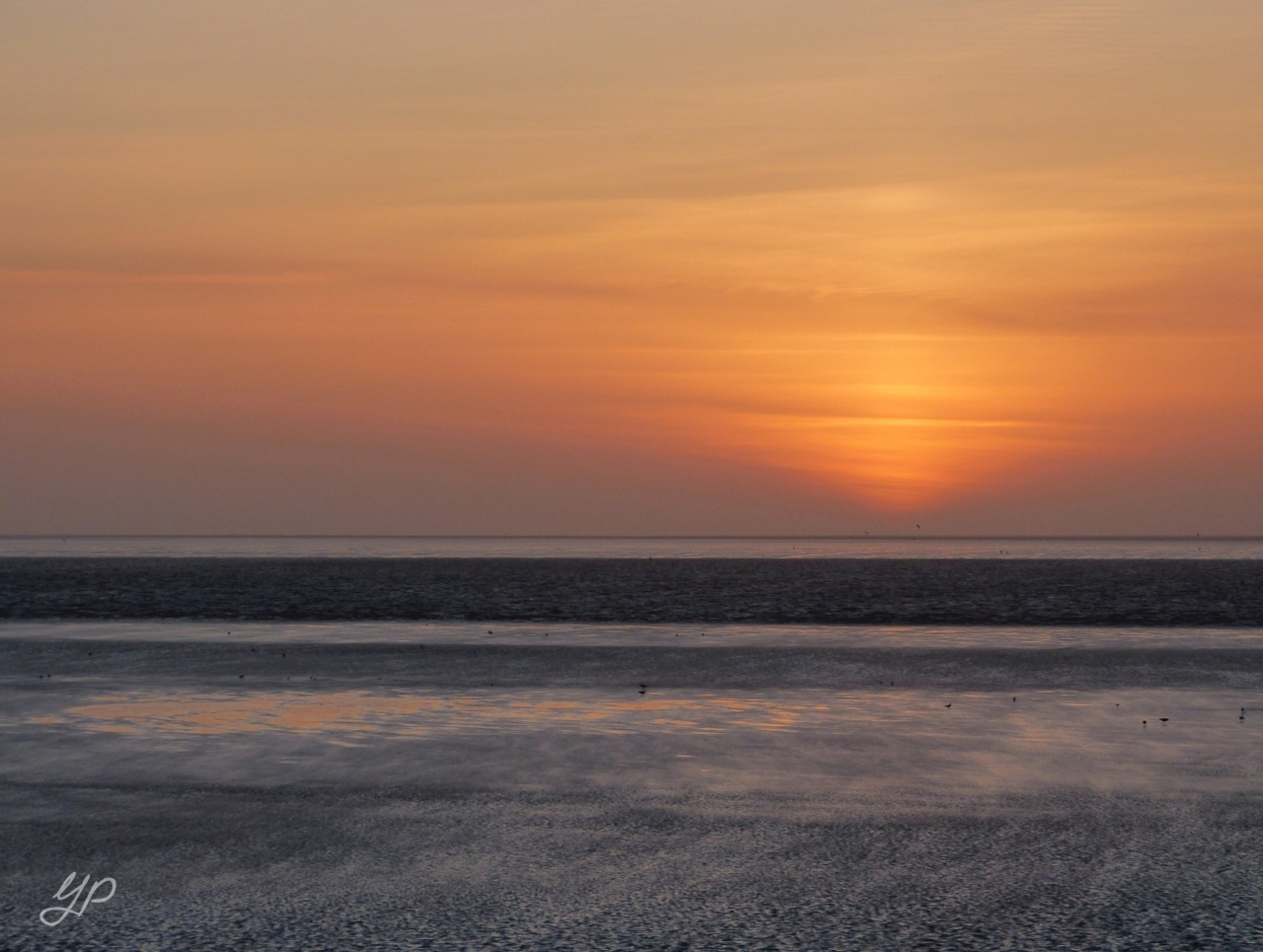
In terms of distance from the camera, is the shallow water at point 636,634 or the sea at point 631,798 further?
the shallow water at point 636,634

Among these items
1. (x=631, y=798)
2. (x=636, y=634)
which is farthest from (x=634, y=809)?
(x=636, y=634)

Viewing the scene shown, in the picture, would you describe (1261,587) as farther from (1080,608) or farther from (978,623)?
(978,623)

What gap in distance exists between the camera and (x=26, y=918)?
1095 centimetres

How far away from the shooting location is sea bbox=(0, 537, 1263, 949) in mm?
10844

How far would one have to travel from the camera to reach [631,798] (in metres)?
15.7

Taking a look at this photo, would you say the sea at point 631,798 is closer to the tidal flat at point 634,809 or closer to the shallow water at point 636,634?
the tidal flat at point 634,809

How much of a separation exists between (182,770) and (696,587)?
7268 centimetres

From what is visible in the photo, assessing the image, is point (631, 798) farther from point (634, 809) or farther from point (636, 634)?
point (636, 634)

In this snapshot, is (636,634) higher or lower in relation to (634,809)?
lower

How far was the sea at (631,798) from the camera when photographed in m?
10.8

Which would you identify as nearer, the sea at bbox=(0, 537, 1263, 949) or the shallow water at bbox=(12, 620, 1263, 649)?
the sea at bbox=(0, 537, 1263, 949)

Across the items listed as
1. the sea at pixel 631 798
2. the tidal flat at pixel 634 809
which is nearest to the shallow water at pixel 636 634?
the sea at pixel 631 798

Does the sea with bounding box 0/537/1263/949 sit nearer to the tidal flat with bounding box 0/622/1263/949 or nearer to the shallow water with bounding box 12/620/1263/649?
the tidal flat with bounding box 0/622/1263/949

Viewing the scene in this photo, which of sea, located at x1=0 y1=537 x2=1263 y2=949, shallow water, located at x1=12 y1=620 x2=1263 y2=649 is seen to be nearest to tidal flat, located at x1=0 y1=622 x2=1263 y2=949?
sea, located at x1=0 y1=537 x2=1263 y2=949
